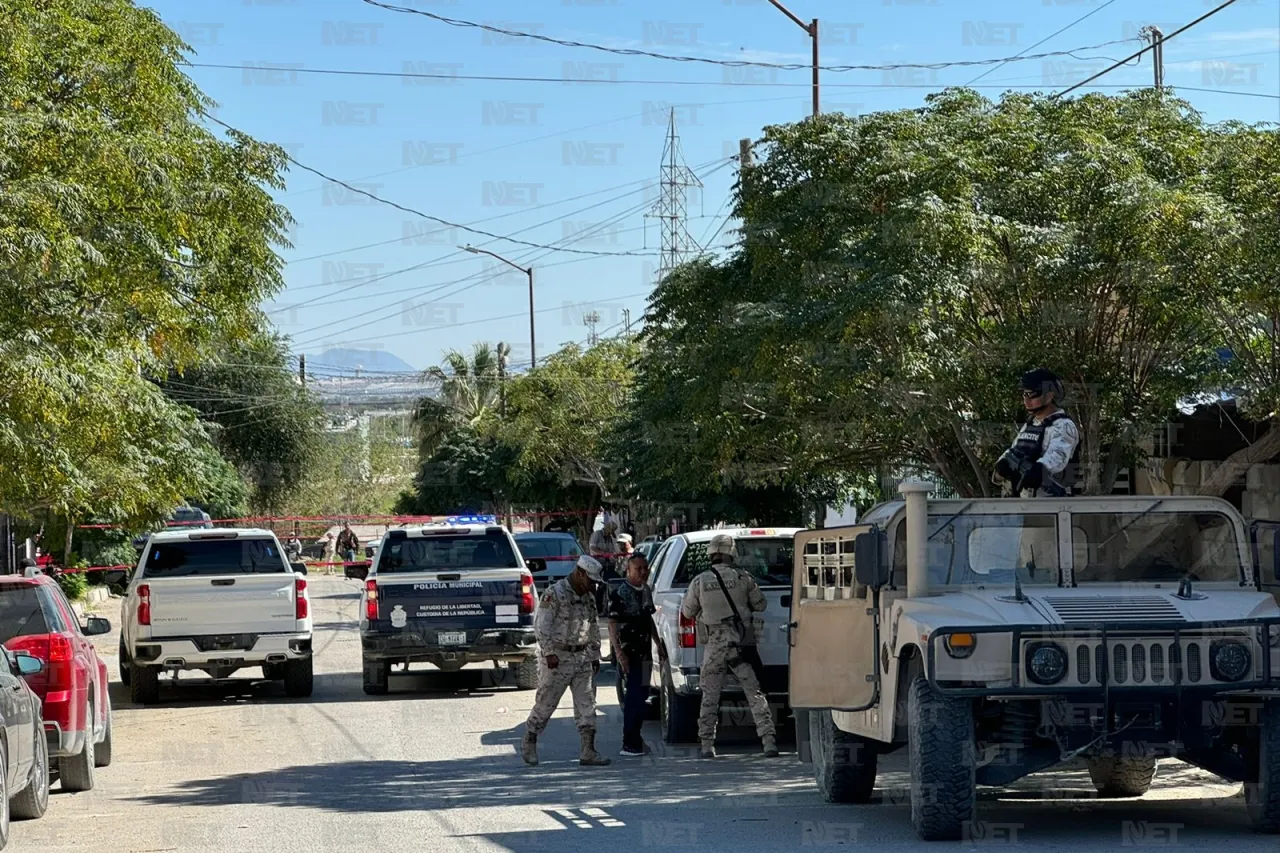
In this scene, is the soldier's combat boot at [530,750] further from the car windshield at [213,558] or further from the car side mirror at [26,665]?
the car windshield at [213,558]

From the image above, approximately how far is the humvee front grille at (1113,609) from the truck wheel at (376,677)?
12379 millimetres

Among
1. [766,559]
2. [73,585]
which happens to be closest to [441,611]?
[766,559]

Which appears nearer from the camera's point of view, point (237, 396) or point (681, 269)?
point (681, 269)

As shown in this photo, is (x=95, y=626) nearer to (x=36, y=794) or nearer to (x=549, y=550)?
(x=36, y=794)

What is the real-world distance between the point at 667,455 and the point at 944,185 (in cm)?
998

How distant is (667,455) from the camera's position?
24562 mm

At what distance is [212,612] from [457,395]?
190 feet

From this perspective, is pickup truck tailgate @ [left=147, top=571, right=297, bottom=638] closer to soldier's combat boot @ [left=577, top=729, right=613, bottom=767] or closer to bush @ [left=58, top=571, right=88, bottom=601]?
soldier's combat boot @ [left=577, top=729, right=613, bottom=767]

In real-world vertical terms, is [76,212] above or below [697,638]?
above

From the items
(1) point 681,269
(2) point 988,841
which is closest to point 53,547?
(1) point 681,269

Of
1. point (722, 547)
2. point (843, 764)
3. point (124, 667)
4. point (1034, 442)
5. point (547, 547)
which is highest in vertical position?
point (1034, 442)

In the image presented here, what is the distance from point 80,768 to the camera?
13258mm

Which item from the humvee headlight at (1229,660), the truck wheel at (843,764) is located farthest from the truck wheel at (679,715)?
the humvee headlight at (1229,660)

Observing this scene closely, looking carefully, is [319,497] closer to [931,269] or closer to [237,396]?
[237,396]
